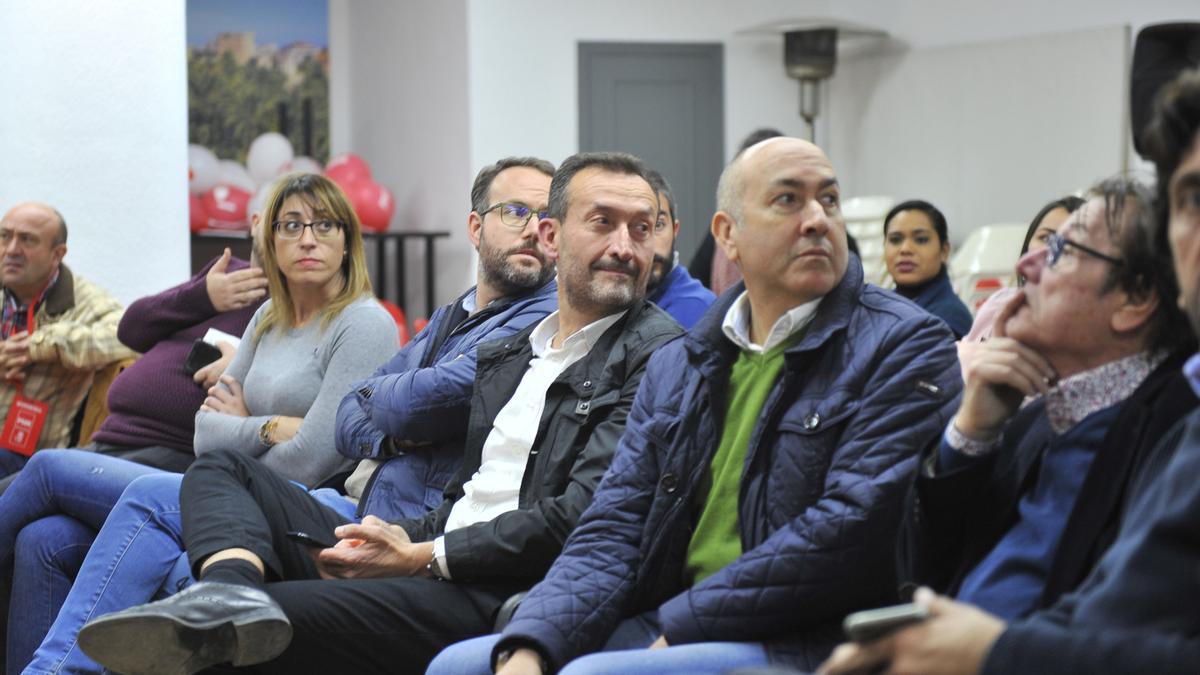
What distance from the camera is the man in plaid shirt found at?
4.60 meters

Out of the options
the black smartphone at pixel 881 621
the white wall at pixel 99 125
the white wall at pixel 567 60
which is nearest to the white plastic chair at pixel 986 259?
the white wall at pixel 567 60

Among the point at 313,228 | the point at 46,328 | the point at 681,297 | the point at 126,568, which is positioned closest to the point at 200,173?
the point at 46,328

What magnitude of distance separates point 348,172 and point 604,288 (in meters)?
5.98

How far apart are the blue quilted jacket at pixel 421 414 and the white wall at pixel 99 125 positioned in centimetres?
258

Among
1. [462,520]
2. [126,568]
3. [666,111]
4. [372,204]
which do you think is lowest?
[126,568]

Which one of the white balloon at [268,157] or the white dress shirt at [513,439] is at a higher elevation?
the white balloon at [268,157]

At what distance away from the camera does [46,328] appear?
15.1 feet

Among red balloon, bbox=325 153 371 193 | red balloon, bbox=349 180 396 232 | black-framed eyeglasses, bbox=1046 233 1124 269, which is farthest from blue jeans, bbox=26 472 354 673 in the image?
red balloon, bbox=325 153 371 193

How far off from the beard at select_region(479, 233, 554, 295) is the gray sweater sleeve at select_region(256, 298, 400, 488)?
0.33 metres

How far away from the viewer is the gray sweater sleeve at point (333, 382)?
341 cm

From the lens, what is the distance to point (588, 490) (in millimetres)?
2543

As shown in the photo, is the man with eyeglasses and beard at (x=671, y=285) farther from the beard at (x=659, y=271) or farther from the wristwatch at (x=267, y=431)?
the wristwatch at (x=267, y=431)

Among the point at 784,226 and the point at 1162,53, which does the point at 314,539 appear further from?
the point at 1162,53

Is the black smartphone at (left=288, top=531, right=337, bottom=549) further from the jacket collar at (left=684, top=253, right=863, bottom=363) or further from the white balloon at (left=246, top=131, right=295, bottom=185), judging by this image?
the white balloon at (left=246, top=131, right=295, bottom=185)
